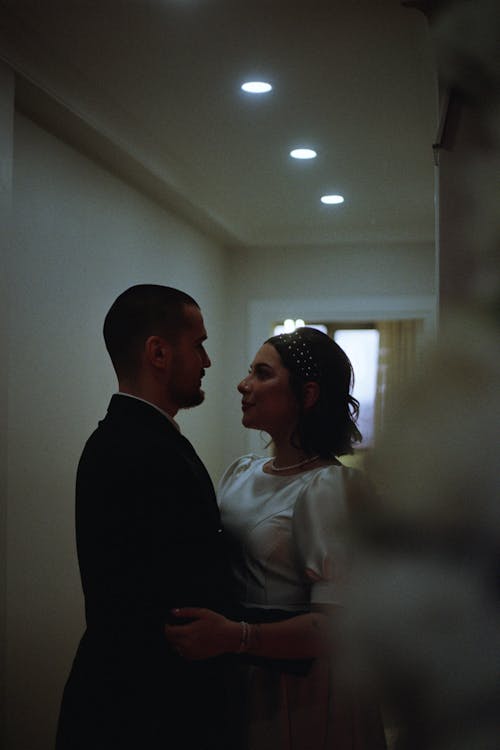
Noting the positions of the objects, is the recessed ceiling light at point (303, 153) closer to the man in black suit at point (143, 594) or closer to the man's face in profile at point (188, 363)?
the man's face in profile at point (188, 363)

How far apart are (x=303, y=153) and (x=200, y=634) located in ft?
9.94

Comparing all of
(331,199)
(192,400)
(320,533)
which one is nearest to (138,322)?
(192,400)

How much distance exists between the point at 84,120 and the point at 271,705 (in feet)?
8.05

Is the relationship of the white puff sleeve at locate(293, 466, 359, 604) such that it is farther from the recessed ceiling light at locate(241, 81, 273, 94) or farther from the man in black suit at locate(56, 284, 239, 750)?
the recessed ceiling light at locate(241, 81, 273, 94)

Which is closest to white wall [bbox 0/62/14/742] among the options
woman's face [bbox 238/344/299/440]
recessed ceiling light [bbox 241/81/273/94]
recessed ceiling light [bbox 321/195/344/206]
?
recessed ceiling light [bbox 241/81/273/94]

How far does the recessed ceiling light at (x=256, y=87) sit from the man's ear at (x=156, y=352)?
1674mm

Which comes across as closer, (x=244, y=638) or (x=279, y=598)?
(x=244, y=638)

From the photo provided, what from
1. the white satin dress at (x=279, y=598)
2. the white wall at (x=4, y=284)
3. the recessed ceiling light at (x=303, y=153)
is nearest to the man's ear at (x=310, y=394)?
the white satin dress at (x=279, y=598)

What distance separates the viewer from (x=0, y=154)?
8.48ft

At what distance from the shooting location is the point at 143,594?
1265 mm

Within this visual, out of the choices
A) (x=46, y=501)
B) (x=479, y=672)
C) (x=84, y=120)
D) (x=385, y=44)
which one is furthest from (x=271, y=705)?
(x=84, y=120)

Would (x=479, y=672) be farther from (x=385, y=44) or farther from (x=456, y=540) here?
(x=385, y=44)

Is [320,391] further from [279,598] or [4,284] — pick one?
[4,284]

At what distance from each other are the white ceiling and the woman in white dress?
675mm
